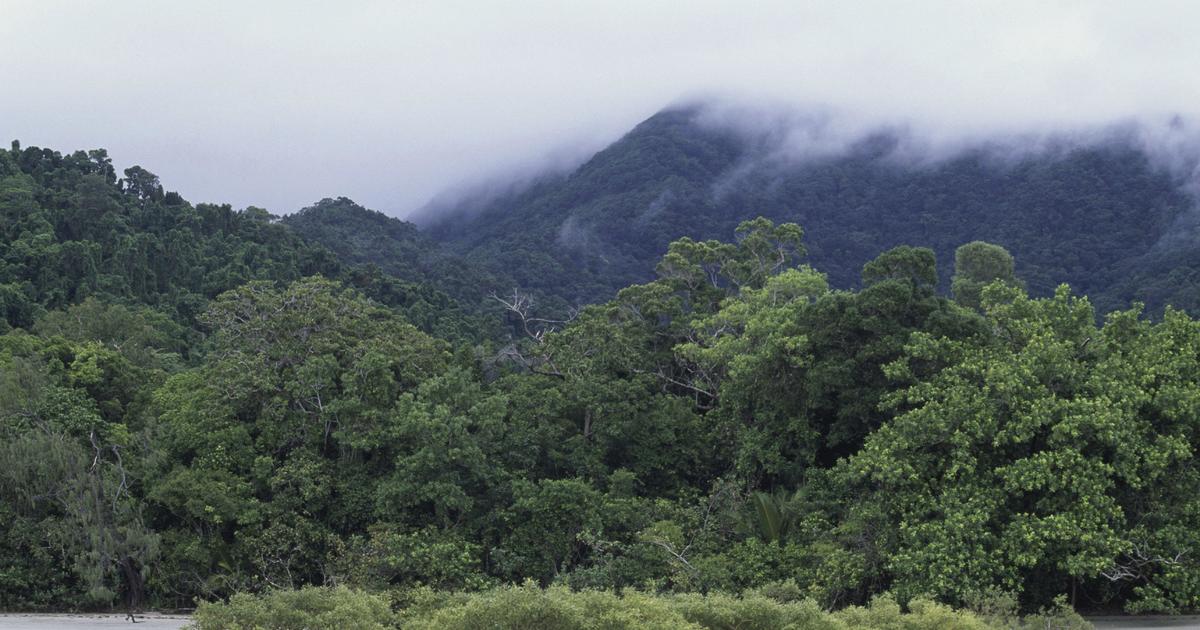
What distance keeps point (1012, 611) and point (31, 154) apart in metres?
41.6

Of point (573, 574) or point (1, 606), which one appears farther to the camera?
point (1, 606)

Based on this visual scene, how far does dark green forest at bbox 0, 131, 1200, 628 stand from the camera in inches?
576

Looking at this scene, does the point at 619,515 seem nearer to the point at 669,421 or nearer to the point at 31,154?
the point at 669,421

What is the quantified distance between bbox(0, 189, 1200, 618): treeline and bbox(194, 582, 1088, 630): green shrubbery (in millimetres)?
2076

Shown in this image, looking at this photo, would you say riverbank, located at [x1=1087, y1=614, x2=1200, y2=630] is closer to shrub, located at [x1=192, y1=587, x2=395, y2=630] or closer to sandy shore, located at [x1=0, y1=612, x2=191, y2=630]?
shrub, located at [x1=192, y1=587, x2=395, y2=630]

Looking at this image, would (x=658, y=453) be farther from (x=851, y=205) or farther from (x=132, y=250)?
(x=851, y=205)

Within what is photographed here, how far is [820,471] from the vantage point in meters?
17.6

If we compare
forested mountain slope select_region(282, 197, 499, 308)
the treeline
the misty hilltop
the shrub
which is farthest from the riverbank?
forested mountain slope select_region(282, 197, 499, 308)

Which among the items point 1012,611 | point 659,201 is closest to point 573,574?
point 1012,611

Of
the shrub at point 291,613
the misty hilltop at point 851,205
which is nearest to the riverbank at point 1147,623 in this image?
the shrub at point 291,613

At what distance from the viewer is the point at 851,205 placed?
235 ft

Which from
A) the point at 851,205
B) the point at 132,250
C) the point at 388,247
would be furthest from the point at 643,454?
the point at 851,205

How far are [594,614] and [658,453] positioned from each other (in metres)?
9.14

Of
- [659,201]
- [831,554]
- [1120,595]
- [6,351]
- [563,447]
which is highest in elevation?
[659,201]
